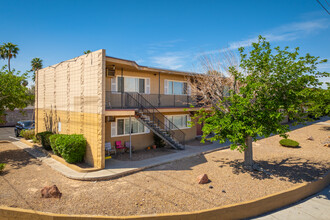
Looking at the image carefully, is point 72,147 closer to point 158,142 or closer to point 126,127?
point 126,127

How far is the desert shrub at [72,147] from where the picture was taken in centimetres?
1145

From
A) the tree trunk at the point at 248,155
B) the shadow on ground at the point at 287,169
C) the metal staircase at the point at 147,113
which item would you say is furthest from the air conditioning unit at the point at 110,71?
the tree trunk at the point at 248,155

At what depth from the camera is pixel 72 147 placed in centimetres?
1147

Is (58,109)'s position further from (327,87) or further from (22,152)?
(327,87)

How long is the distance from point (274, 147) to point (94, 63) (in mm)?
14712

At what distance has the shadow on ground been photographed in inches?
400

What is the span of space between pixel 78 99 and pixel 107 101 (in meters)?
1.77

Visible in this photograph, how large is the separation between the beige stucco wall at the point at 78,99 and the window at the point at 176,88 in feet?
23.8

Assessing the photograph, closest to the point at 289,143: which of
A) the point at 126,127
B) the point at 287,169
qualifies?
the point at 287,169

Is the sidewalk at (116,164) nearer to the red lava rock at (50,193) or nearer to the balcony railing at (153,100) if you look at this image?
the red lava rock at (50,193)

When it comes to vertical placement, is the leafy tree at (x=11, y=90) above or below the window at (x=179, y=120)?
above

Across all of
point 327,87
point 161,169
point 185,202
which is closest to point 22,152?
point 161,169

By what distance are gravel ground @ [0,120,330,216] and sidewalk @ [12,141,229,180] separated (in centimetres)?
34

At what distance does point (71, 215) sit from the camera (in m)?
6.31
